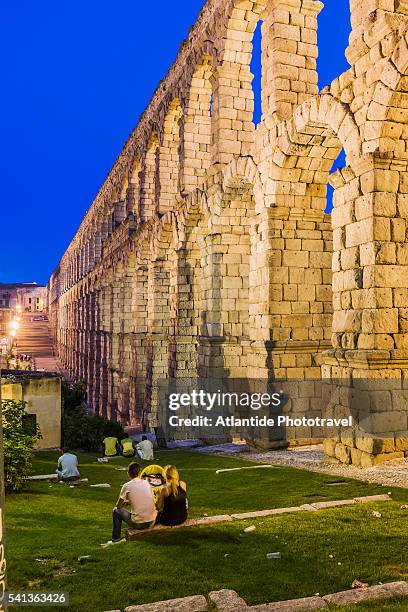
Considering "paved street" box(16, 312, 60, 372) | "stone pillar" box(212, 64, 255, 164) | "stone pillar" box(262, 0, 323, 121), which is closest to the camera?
"stone pillar" box(262, 0, 323, 121)

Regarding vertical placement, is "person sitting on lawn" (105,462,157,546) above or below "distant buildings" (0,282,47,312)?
below

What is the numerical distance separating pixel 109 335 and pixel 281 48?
819 inches

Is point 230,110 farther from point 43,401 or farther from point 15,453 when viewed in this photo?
point 15,453

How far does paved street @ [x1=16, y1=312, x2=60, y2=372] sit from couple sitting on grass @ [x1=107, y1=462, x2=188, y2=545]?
4872cm

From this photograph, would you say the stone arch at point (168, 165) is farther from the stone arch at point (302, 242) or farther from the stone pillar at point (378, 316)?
the stone pillar at point (378, 316)

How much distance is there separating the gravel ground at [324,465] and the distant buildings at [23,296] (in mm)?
92398

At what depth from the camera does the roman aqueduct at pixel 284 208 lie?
27.0 ft

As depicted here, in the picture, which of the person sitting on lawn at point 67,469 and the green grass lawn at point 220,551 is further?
the person sitting on lawn at point 67,469

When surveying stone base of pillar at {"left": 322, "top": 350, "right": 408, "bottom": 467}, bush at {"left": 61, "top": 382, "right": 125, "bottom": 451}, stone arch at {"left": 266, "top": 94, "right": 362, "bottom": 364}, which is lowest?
bush at {"left": 61, "top": 382, "right": 125, "bottom": 451}

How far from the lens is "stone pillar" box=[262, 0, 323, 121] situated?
11750mm

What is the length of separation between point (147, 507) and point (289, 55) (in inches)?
387

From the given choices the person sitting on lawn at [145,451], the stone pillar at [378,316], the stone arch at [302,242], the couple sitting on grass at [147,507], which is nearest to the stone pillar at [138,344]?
the person sitting on lawn at [145,451]

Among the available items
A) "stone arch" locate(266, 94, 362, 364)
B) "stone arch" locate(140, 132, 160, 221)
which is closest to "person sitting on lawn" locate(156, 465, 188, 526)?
"stone arch" locate(266, 94, 362, 364)

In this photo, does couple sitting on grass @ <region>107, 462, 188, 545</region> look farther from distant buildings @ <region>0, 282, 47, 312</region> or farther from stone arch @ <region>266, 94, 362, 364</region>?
distant buildings @ <region>0, 282, 47, 312</region>
